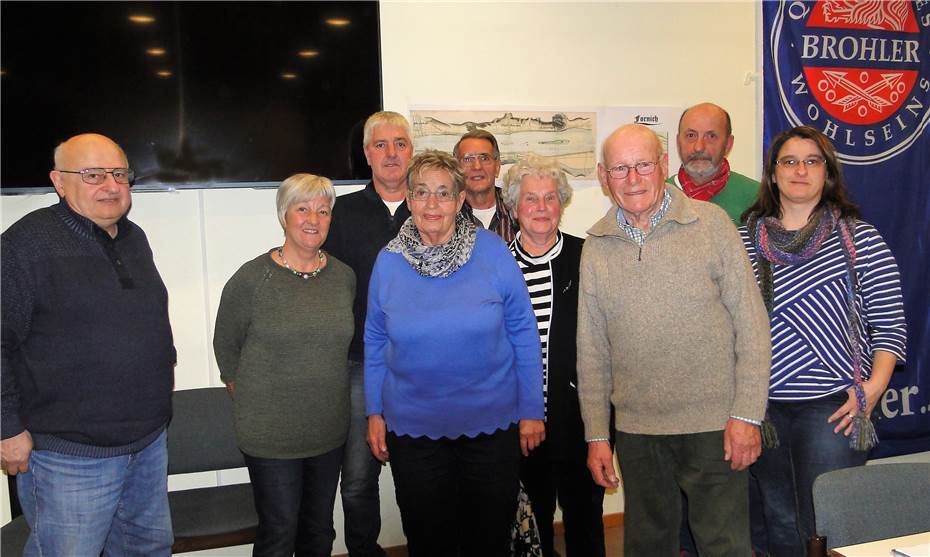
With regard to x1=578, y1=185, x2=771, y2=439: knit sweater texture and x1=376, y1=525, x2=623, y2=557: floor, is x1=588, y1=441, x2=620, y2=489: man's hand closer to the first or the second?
x1=578, y1=185, x2=771, y2=439: knit sweater texture

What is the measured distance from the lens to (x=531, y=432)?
2.21 meters

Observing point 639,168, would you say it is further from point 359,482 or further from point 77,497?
point 77,497

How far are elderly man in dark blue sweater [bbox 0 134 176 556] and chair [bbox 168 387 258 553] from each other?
1.63ft

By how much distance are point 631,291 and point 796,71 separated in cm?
238

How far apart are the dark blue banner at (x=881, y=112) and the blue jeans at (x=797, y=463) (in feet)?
5.89

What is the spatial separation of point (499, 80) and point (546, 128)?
34cm

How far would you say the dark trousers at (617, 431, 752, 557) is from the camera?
6.48ft

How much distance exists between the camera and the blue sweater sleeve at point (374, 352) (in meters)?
2.25

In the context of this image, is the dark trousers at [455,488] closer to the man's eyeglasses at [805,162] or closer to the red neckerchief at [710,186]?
the man's eyeglasses at [805,162]

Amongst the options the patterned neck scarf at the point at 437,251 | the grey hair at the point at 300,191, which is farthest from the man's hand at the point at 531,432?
the grey hair at the point at 300,191

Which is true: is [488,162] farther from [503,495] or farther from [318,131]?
[503,495]

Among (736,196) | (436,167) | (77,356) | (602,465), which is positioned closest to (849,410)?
(602,465)

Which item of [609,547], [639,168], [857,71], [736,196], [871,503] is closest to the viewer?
[871,503]

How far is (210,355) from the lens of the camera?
309cm
